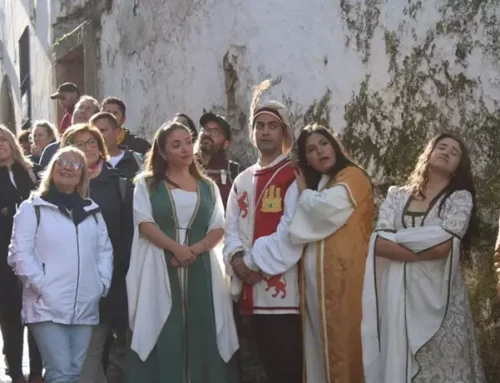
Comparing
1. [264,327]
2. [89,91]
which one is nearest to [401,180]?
[264,327]

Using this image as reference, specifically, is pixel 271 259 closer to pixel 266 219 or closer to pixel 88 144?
pixel 266 219

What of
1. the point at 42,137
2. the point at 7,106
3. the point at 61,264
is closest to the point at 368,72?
the point at 61,264

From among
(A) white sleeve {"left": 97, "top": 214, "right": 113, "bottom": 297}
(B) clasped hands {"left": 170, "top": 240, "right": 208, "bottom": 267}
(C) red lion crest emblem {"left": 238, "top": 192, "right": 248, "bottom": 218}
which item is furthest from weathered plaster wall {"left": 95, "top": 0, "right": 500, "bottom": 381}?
(A) white sleeve {"left": 97, "top": 214, "right": 113, "bottom": 297}

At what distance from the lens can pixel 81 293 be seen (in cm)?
519

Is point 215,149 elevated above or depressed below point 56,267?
above

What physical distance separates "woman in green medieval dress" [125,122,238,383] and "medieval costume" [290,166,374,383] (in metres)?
0.53

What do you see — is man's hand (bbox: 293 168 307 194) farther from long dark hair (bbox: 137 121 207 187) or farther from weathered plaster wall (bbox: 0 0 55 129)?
weathered plaster wall (bbox: 0 0 55 129)

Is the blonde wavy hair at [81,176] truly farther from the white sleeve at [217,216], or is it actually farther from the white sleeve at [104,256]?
the white sleeve at [217,216]

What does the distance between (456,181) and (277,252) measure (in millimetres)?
997

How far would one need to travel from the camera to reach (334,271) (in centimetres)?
493

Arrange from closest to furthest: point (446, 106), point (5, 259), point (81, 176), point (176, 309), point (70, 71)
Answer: point (176, 309)
point (81, 176)
point (446, 106)
point (5, 259)
point (70, 71)

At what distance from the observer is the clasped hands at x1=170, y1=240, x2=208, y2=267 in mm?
5223

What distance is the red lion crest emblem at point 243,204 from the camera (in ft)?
17.3

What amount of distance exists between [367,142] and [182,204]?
58.1 inches
